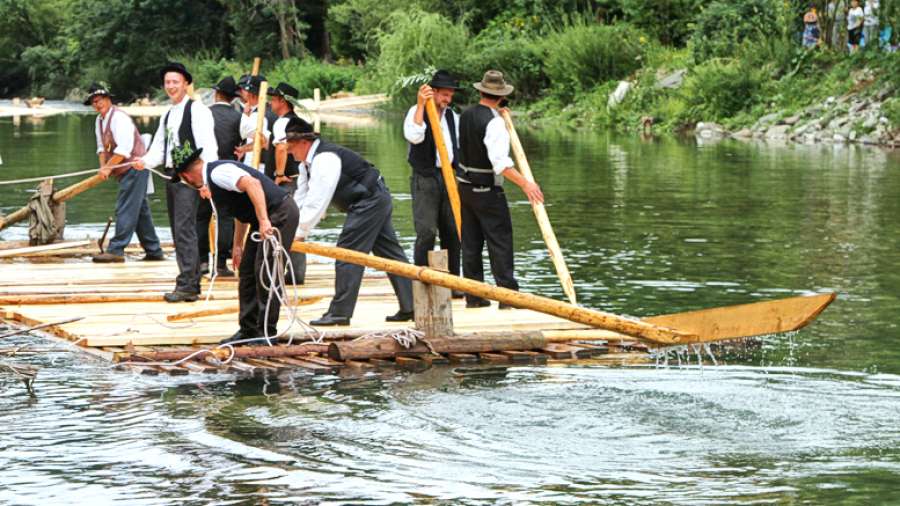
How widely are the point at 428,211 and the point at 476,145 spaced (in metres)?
0.64

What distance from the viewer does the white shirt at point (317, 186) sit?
37.4ft

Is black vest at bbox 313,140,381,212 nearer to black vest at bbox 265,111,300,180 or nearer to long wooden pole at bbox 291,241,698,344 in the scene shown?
long wooden pole at bbox 291,241,698,344

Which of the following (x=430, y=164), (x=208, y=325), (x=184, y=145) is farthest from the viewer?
(x=184, y=145)

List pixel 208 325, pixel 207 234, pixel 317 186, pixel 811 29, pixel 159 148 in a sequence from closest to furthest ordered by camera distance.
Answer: pixel 317 186 → pixel 208 325 → pixel 159 148 → pixel 207 234 → pixel 811 29

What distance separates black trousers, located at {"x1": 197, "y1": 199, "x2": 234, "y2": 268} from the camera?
14.1 m

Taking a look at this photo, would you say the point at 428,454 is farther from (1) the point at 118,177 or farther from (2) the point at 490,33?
(2) the point at 490,33

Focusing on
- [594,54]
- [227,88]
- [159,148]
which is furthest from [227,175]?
[594,54]

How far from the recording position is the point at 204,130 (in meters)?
13.0

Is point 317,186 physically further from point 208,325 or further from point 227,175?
point 208,325

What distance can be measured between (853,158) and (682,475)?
23.7m

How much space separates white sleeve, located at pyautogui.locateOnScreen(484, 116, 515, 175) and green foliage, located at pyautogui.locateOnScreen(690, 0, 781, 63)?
31.3 metres

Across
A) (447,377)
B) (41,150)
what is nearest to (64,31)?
(41,150)

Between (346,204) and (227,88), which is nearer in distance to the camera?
(346,204)

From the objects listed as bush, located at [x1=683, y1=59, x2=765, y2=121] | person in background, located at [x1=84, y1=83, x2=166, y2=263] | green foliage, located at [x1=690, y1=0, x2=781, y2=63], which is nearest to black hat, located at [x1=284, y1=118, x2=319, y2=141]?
person in background, located at [x1=84, y1=83, x2=166, y2=263]
